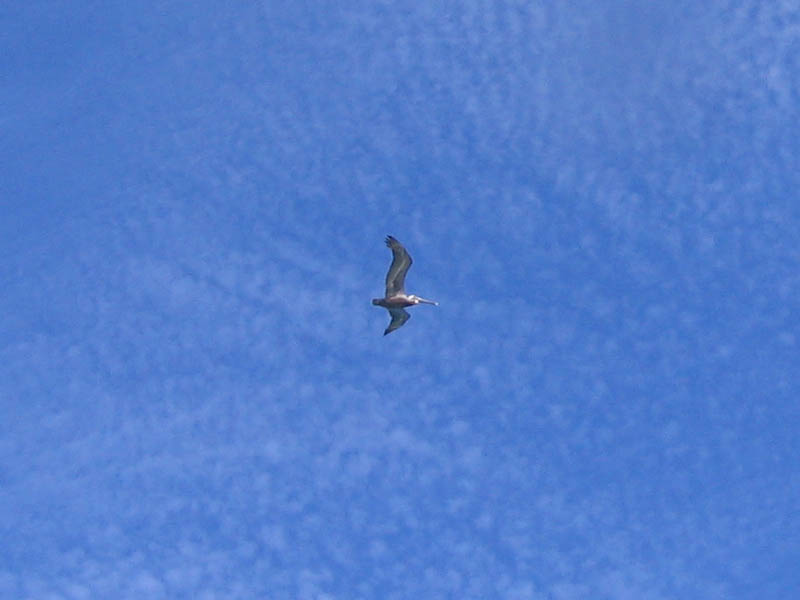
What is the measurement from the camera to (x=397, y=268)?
252ft

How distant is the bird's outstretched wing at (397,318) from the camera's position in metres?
79.6

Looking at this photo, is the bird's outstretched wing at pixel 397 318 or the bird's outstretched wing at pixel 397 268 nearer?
the bird's outstretched wing at pixel 397 268

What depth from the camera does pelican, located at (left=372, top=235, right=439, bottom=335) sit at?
75.9 m

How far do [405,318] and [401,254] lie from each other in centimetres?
562

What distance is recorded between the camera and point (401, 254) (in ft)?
249

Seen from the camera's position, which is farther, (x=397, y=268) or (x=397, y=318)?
(x=397, y=318)

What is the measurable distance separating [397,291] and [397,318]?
2.64 m

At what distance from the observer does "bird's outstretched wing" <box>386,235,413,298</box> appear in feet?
248

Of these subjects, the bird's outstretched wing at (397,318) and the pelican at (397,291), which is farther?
the bird's outstretched wing at (397,318)

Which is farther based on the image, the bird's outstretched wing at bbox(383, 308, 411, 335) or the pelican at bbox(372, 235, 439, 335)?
the bird's outstretched wing at bbox(383, 308, 411, 335)

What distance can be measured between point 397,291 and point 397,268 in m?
1.76

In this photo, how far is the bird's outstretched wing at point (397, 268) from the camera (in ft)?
248

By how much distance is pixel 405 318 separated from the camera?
263 feet

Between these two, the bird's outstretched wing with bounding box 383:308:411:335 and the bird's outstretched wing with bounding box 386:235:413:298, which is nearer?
the bird's outstretched wing with bounding box 386:235:413:298
